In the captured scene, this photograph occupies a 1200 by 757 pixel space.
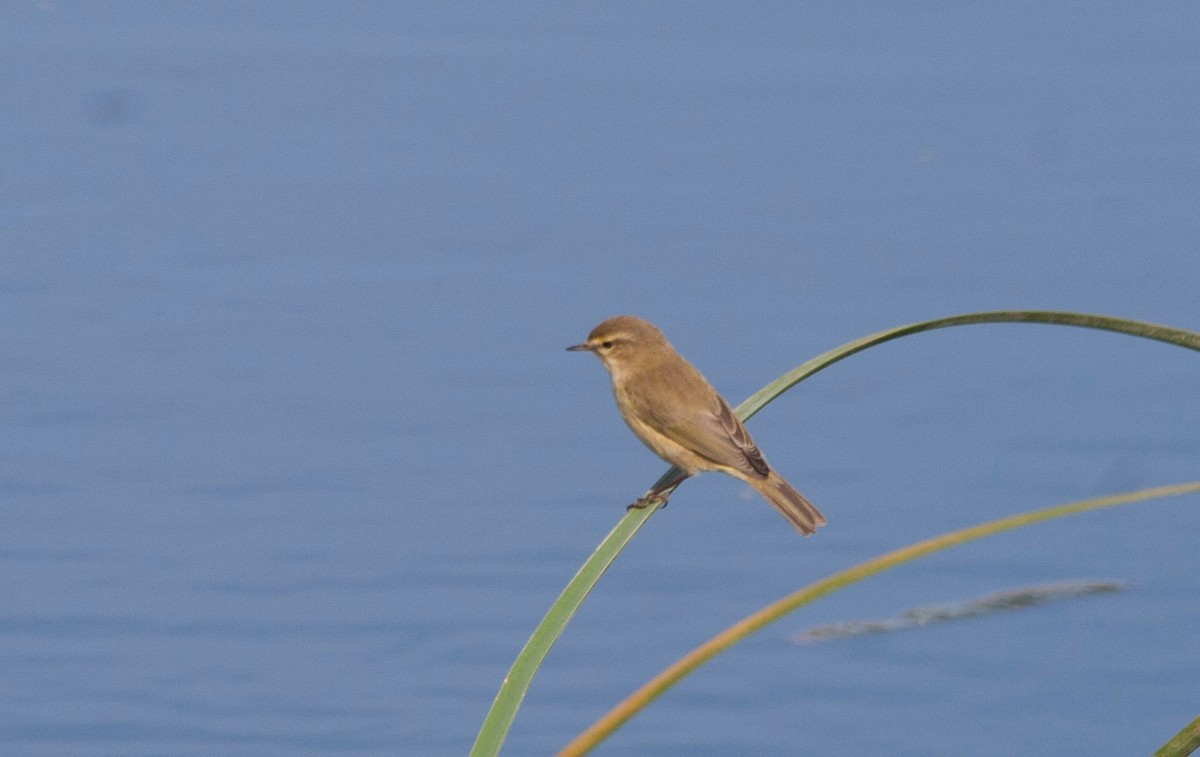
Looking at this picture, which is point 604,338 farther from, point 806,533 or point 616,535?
point 616,535

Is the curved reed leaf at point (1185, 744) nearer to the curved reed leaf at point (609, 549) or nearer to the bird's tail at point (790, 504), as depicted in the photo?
the curved reed leaf at point (609, 549)

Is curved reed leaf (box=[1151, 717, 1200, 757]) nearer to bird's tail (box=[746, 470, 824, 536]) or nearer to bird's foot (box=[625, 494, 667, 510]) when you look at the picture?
bird's foot (box=[625, 494, 667, 510])

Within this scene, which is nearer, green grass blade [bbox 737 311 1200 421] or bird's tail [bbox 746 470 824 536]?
green grass blade [bbox 737 311 1200 421]

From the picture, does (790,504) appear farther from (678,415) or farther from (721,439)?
(678,415)

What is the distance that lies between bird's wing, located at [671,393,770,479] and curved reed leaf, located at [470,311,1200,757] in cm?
184

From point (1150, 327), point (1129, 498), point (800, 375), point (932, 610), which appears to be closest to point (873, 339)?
point (800, 375)

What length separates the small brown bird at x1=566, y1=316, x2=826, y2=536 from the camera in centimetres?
495

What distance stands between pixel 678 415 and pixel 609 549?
245cm

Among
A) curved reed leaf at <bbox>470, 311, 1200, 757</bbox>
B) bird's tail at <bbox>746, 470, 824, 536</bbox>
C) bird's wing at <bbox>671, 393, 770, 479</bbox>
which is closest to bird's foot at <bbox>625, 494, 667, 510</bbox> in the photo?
curved reed leaf at <bbox>470, 311, 1200, 757</bbox>

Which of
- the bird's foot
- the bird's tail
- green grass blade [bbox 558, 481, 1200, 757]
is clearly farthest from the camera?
the bird's tail

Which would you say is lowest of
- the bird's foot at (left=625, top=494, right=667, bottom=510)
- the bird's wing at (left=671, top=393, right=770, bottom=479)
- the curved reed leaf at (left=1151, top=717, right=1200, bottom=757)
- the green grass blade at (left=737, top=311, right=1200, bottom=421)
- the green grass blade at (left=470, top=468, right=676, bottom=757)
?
the curved reed leaf at (left=1151, top=717, right=1200, bottom=757)

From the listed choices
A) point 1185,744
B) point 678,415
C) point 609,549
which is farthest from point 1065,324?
point 678,415

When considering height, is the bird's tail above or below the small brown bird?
below

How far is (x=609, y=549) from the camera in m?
2.59
